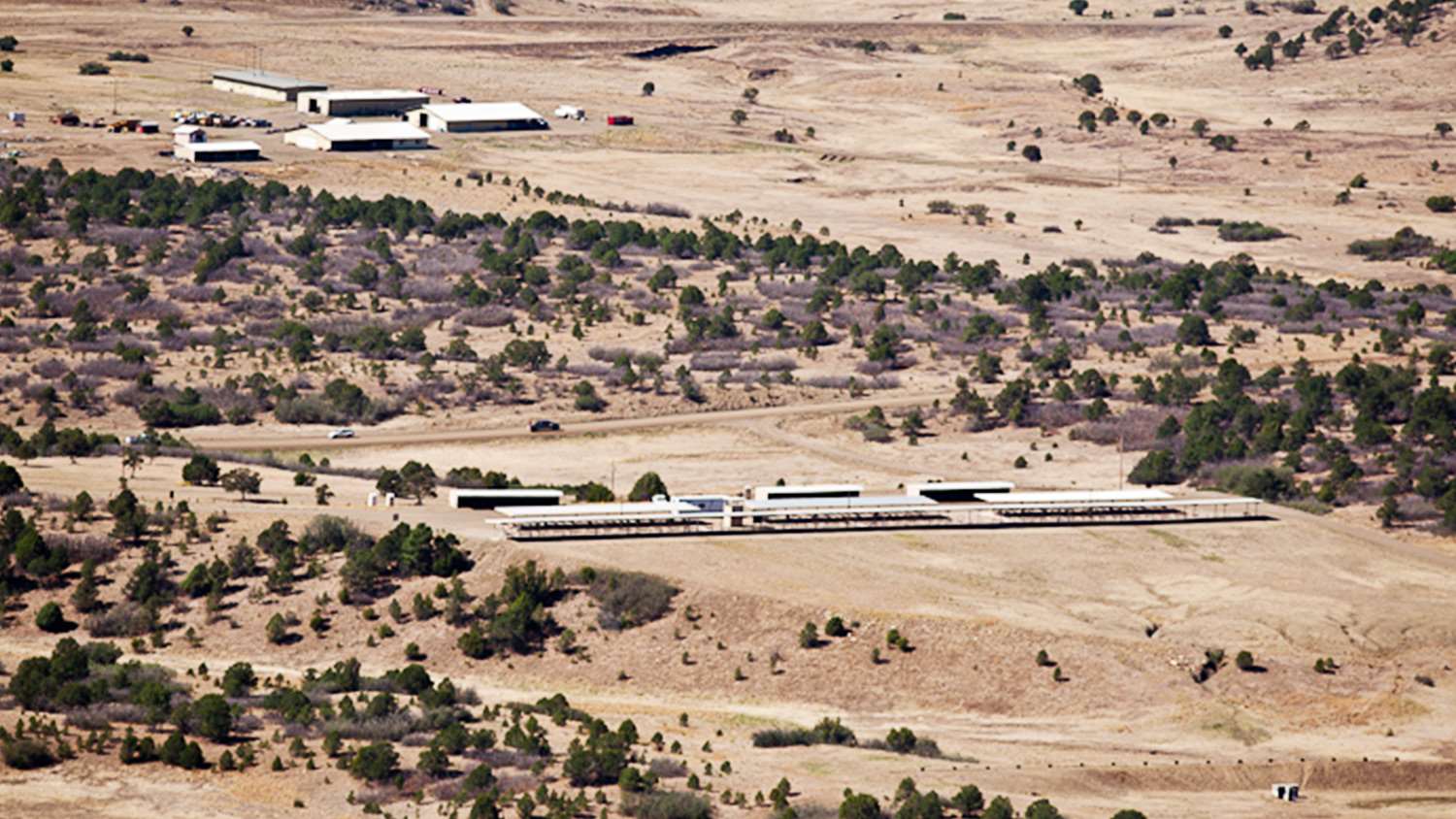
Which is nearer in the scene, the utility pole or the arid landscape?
the arid landscape

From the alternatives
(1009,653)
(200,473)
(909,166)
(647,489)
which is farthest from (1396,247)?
(200,473)

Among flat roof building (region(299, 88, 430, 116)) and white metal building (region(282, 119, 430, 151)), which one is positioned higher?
flat roof building (region(299, 88, 430, 116))

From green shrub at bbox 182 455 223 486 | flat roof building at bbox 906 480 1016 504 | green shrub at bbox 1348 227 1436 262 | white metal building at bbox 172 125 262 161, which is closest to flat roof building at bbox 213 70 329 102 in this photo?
white metal building at bbox 172 125 262 161

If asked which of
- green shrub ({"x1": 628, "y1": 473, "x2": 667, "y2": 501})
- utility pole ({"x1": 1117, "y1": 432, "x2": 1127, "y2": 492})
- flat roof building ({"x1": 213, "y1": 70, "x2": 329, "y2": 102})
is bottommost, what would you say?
utility pole ({"x1": 1117, "y1": 432, "x2": 1127, "y2": 492})

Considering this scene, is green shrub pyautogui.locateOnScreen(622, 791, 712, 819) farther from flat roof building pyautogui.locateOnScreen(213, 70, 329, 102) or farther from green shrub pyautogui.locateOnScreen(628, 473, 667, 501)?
flat roof building pyautogui.locateOnScreen(213, 70, 329, 102)

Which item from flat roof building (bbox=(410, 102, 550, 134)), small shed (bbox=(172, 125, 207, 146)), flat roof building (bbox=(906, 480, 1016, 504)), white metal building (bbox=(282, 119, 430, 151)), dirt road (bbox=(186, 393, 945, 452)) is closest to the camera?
flat roof building (bbox=(906, 480, 1016, 504))

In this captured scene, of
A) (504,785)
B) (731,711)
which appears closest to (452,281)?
(731,711)

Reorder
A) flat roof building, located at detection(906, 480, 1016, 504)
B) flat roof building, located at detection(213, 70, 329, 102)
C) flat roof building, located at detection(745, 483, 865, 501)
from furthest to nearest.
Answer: flat roof building, located at detection(213, 70, 329, 102) → flat roof building, located at detection(906, 480, 1016, 504) → flat roof building, located at detection(745, 483, 865, 501)

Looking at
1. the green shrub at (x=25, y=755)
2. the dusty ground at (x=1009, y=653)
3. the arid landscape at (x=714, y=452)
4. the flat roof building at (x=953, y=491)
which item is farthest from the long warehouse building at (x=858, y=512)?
the green shrub at (x=25, y=755)

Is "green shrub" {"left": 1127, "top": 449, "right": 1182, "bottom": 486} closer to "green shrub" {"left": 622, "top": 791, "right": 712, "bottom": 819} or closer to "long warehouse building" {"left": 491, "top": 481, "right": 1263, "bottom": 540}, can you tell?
"long warehouse building" {"left": 491, "top": 481, "right": 1263, "bottom": 540}
